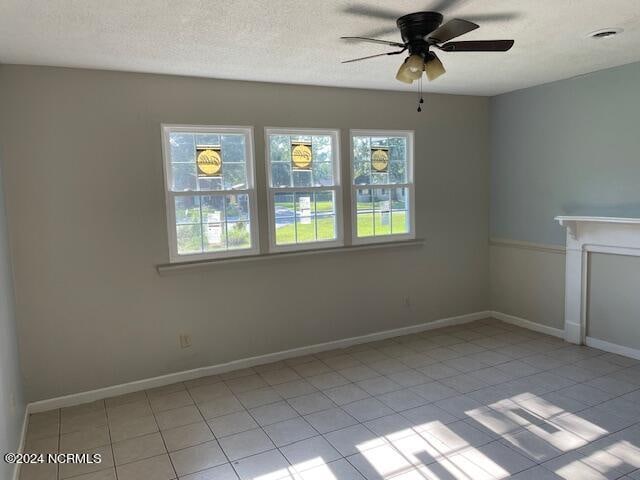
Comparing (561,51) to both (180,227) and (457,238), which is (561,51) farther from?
(180,227)

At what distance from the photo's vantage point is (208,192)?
153 inches

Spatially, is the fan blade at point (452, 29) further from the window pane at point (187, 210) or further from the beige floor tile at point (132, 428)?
the beige floor tile at point (132, 428)

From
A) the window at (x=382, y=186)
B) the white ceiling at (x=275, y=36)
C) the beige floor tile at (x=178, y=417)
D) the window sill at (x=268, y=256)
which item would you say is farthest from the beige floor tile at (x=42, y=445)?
the window at (x=382, y=186)

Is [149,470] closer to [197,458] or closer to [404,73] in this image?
[197,458]

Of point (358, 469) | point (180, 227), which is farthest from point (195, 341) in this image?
point (358, 469)

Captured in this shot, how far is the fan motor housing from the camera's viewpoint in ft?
8.09

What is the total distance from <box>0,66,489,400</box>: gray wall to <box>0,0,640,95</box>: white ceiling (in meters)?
0.26

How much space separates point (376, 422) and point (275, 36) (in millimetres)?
2531

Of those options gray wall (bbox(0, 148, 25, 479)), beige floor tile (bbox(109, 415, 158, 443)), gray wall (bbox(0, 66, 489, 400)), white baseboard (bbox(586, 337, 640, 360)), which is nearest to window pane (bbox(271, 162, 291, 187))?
gray wall (bbox(0, 66, 489, 400))

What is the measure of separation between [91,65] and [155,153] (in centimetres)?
74

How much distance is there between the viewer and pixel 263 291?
4180 mm

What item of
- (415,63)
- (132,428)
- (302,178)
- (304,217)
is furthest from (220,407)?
(415,63)

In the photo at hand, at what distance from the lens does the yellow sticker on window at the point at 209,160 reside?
3861mm

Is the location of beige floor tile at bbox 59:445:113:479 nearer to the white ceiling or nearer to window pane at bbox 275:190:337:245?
window pane at bbox 275:190:337:245
